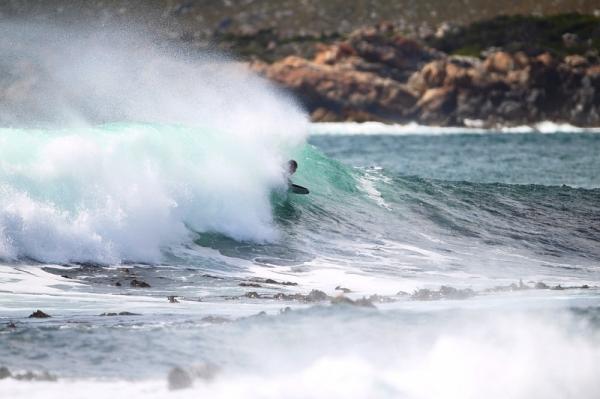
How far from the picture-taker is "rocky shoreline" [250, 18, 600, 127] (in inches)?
3834

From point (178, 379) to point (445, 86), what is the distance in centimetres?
9136

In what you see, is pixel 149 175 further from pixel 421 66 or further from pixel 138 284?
pixel 421 66

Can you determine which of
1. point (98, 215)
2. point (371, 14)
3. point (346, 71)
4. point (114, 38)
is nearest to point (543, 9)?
point (371, 14)

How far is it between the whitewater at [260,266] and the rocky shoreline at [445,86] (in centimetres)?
6162

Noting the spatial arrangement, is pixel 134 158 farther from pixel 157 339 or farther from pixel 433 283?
pixel 157 339

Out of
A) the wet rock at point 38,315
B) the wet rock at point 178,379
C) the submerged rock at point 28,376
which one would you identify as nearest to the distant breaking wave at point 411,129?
the wet rock at point 38,315

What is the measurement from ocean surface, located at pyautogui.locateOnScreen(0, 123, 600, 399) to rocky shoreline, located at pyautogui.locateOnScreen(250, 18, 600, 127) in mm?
69183

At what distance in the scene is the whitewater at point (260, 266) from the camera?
11.7 meters

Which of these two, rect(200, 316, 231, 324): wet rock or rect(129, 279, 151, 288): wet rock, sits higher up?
rect(200, 316, 231, 324): wet rock

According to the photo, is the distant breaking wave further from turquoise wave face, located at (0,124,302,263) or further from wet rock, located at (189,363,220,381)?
wet rock, located at (189,363,220,381)

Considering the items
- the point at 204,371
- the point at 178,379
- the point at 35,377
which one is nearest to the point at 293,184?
the point at 204,371

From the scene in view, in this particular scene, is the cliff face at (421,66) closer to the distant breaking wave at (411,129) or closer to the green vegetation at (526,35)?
the green vegetation at (526,35)

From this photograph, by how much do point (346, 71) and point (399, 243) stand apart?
85.1 metres

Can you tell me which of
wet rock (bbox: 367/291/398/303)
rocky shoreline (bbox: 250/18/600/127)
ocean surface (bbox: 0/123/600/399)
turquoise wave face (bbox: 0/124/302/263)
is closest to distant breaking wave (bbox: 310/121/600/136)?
rocky shoreline (bbox: 250/18/600/127)
